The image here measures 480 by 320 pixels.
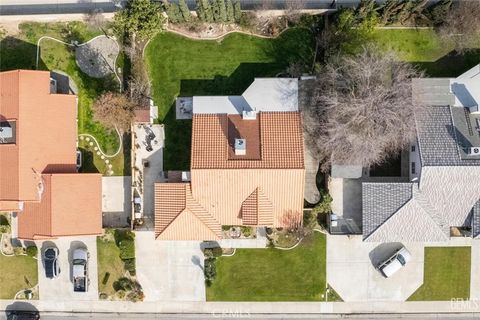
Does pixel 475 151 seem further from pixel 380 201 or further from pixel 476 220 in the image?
pixel 380 201

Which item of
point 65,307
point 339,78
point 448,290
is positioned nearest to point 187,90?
point 339,78

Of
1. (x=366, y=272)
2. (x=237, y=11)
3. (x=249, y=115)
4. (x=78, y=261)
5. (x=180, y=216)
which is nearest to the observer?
(x=249, y=115)

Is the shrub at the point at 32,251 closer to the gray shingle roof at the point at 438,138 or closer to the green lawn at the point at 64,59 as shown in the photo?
the green lawn at the point at 64,59

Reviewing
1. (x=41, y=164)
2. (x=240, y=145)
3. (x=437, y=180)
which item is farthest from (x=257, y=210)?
(x=41, y=164)

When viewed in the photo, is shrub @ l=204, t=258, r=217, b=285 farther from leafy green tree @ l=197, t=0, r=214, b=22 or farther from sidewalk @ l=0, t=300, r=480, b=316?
leafy green tree @ l=197, t=0, r=214, b=22

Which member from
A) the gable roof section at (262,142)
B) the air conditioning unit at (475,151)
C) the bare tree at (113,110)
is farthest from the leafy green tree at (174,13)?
the air conditioning unit at (475,151)
